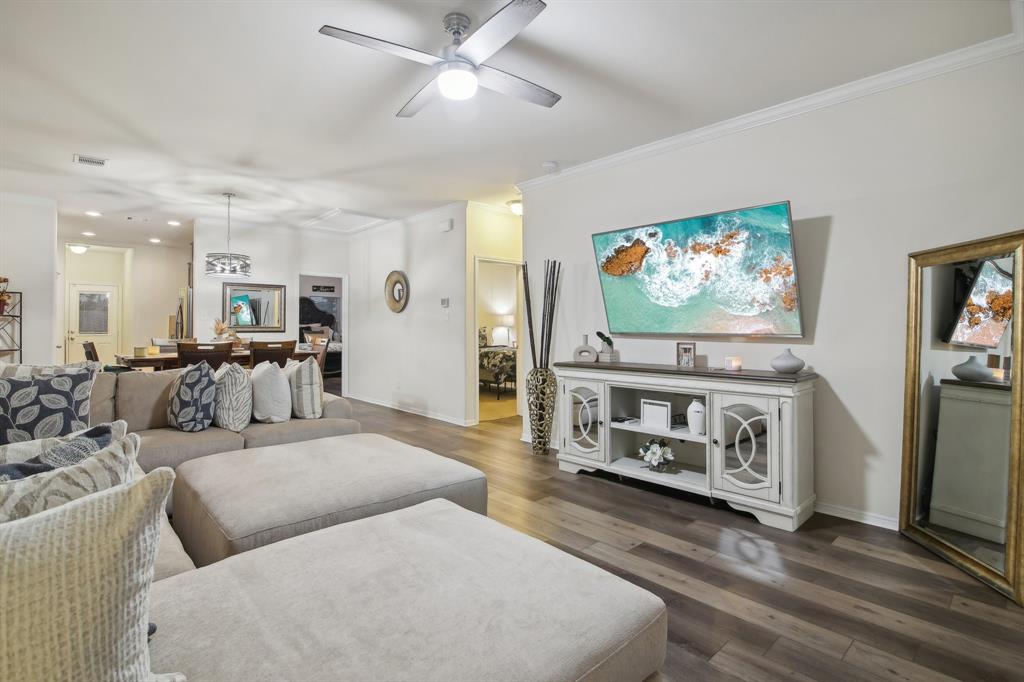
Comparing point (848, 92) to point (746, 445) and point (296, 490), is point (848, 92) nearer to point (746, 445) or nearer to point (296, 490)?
point (746, 445)

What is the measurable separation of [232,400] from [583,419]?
97.8 inches

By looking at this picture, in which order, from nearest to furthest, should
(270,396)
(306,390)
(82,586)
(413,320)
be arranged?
(82,586)
(270,396)
(306,390)
(413,320)

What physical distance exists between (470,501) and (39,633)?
193cm

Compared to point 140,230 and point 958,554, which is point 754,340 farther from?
point 140,230

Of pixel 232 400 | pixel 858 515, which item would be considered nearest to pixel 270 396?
pixel 232 400

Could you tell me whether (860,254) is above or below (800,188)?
below

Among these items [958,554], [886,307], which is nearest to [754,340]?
[886,307]

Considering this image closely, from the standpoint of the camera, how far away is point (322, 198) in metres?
5.76

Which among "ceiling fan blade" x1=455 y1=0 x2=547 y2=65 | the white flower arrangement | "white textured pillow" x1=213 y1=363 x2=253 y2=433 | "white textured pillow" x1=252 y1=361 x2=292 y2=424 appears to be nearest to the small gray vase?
the white flower arrangement

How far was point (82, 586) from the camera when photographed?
0.64 meters

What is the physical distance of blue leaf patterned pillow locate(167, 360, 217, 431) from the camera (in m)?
3.25

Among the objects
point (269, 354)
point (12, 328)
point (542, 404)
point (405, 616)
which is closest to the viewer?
point (405, 616)

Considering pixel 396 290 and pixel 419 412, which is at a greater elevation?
pixel 396 290

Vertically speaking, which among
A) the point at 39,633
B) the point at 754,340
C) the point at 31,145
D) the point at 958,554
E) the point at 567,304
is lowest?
the point at 958,554
